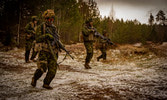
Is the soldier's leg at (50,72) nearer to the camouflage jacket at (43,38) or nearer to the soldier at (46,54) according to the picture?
the soldier at (46,54)

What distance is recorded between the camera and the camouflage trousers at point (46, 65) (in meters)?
3.01

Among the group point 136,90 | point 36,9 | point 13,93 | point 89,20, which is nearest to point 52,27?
point 13,93

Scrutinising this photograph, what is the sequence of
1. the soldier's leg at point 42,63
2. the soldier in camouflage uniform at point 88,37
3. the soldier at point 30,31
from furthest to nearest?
the soldier at point 30,31 < the soldier in camouflage uniform at point 88,37 < the soldier's leg at point 42,63

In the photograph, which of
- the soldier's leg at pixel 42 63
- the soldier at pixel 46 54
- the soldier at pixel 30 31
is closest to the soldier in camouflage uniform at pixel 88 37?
the soldier at pixel 30 31

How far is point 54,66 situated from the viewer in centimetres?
315

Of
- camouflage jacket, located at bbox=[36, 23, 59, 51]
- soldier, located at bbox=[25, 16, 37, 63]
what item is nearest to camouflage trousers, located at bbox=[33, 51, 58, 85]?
camouflage jacket, located at bbox=[36, 23, 59, 51]

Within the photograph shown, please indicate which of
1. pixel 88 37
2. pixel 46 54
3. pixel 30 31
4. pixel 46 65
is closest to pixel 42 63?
pixel 46 65

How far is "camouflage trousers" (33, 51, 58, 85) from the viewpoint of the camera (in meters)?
3.01

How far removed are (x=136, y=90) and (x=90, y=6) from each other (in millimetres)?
25765

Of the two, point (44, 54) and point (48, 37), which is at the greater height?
point (48, 37)

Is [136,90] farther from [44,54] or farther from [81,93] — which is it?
[44,54]

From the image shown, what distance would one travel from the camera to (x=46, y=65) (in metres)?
3.05

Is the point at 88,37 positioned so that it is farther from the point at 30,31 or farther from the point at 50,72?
the point at 50,72

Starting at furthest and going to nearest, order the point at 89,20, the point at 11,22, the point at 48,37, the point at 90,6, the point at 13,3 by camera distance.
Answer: the point at 90,6 < the point at 11,22 < the point at 13,3 < the point at 89,20 < the point at 48,37
